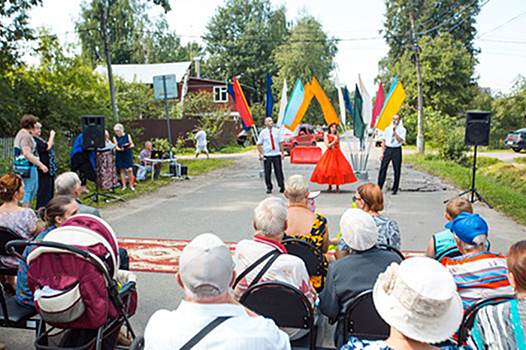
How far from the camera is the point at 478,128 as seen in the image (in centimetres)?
974

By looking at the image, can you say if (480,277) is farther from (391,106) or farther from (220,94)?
(220,94)

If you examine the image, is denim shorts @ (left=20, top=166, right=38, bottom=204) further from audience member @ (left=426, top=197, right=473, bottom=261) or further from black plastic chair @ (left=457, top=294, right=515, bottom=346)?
black plastic chair @ (left=457, top=294, right=515, bottom=346)

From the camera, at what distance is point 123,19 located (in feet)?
74.5

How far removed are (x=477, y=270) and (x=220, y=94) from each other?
45323mm

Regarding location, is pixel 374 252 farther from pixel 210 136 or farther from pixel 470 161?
pixel 210 136

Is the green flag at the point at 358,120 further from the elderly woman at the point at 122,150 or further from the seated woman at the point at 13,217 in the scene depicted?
the seated woman at the point at 13,217

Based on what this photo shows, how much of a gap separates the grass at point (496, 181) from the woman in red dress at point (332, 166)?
3176mm

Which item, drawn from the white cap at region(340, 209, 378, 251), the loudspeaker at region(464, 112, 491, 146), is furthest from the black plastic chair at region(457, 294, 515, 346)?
the loudspeaker at region(464, 112, 491, 146)

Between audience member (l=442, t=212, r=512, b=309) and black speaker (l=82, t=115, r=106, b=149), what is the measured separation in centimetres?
820

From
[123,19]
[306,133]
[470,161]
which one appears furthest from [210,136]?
[470,161]

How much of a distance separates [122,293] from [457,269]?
218cm

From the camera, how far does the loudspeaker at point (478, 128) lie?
31.9 ft

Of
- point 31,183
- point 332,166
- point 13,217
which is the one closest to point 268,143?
point 332,166

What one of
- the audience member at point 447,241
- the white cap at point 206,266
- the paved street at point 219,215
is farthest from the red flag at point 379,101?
the white cap at point 206,266
